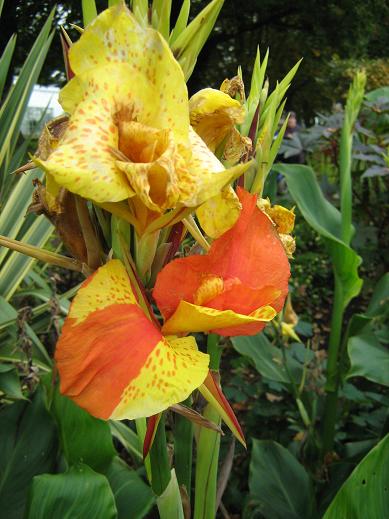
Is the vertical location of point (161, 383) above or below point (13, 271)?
above

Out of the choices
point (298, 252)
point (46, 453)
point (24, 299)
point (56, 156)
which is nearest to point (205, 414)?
point (56, 156)

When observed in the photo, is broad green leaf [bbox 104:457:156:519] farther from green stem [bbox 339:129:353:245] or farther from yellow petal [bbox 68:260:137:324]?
green stem [bbox 339:129:353:245]

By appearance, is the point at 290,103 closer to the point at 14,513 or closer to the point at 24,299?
the point at 24,299

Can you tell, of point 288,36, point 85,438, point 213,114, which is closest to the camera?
point 213,114

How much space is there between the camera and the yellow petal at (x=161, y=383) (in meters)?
0.34

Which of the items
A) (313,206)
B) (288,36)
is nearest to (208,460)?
(313,206)

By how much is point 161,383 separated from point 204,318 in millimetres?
59

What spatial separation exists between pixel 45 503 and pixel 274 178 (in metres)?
0.90

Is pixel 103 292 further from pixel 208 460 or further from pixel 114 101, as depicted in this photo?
pixel 208 460

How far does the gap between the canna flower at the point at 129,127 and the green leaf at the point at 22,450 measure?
0.64 m

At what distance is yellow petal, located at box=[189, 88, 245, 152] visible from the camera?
438mm

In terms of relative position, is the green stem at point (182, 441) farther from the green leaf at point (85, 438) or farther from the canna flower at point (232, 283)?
the green leaf at point (85, 438)

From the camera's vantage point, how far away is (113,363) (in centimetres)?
35

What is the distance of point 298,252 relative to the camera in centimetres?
320
